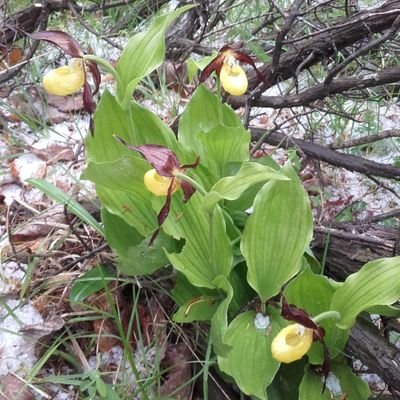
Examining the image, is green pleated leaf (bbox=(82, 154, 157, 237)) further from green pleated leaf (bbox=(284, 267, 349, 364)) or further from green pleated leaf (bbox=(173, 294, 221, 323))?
green pleated leaf (bbox=(284, 267, 349, 364))

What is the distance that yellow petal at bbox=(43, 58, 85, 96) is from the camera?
964mm

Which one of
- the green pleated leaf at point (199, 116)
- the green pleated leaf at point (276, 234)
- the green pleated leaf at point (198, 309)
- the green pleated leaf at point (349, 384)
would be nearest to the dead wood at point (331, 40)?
the green pleated leaf at point (199, 116)

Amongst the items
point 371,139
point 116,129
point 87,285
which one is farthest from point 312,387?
point 371,139

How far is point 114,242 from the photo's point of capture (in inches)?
44.0

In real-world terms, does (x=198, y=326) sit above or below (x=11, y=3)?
below

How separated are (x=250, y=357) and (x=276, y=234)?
22 cm

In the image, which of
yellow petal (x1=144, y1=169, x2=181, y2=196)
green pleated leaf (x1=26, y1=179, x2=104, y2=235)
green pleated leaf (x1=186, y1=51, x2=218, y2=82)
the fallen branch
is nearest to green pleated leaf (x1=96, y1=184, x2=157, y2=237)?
green pleated leaf (x1=26, y1=179, x2=104, y2=235)

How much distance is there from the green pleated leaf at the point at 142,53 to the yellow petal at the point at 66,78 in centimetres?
9

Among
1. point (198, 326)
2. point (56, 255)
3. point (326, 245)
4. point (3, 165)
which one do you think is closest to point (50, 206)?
point (56, 255)

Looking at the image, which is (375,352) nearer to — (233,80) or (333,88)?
(233,80)

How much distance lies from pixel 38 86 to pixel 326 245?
49.3 inches

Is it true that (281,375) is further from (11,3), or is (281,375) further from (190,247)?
(11,3)

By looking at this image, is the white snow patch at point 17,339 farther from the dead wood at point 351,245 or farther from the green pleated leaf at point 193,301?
the dead wood at point 351,245

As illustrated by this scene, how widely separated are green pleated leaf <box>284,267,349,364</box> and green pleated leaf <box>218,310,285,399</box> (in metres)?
0.06
